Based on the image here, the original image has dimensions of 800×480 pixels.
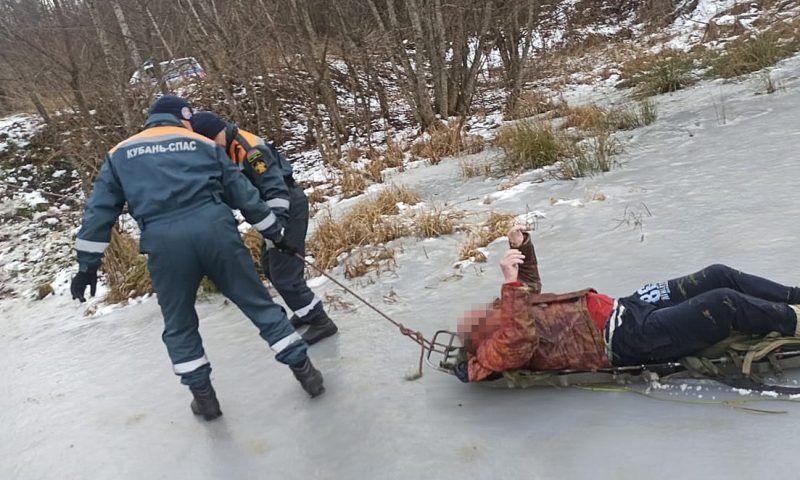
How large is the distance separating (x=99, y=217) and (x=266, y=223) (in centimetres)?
81

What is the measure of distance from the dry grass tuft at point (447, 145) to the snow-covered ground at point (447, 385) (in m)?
2.30

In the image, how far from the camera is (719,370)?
256 centimetres

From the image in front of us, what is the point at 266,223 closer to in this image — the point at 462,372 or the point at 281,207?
the point at 281,207

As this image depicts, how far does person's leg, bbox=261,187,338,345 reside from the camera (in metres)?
3.84

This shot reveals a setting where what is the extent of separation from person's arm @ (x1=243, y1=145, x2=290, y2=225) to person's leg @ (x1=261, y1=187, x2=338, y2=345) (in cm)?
30

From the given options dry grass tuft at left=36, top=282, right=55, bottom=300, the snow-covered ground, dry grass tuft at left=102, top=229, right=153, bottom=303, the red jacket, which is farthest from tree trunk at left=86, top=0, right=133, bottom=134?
the red jacket

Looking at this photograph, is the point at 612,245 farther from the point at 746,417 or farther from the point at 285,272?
the point at 285,272

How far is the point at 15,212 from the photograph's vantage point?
9297mm

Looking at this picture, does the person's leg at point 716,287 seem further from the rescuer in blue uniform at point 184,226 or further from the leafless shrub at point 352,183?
the leafless shrub at point 352,183

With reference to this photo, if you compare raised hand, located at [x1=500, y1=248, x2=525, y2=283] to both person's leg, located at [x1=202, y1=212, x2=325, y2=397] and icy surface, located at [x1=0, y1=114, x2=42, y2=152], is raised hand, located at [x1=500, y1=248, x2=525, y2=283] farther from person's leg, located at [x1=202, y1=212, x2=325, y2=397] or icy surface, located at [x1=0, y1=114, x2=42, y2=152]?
icy surface, located at [x1=0, y1=114, x2=42, y2=152]

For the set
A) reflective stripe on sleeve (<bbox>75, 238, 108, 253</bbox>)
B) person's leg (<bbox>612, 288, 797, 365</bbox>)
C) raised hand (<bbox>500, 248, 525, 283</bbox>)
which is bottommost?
person's leg (<bbox>612, 288, 797, 365</bbox>)

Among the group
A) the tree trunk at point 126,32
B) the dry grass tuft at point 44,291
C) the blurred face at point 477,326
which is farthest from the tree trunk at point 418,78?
the blurred face at point 477,326

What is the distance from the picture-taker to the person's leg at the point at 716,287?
2.70 meters

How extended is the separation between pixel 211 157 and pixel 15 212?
8.00m
